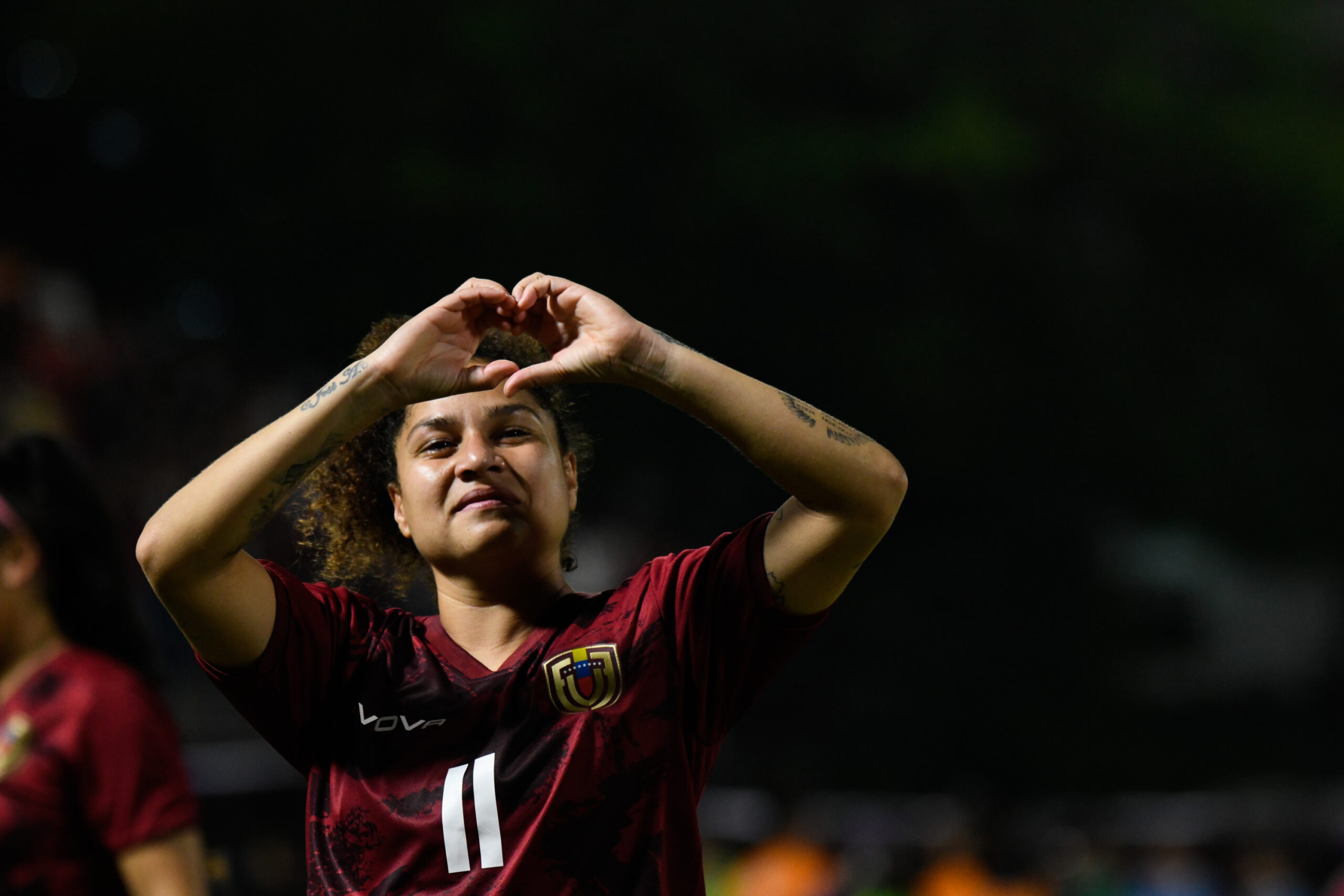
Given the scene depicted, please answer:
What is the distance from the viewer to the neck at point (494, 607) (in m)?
2.50

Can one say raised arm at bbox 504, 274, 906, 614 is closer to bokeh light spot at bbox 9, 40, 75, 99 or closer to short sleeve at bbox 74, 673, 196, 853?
short sleeve at bbox 74, 673, 196, 853

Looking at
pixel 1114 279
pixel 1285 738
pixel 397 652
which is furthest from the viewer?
pixel 1285 738

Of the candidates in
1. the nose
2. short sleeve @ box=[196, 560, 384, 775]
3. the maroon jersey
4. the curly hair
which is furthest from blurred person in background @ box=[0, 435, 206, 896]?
the nose

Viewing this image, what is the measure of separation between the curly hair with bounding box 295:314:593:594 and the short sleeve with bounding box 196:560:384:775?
350 millimetres

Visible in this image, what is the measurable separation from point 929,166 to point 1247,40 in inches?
182

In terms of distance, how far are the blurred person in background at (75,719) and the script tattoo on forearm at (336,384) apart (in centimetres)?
122

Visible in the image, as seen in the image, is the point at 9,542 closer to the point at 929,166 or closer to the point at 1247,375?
the point at 929,166

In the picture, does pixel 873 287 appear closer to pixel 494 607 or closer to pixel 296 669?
pixel 494 607

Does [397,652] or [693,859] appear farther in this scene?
[397,652]

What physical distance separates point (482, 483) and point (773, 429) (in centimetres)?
52

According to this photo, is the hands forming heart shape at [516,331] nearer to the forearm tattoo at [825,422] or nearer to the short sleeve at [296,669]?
the forearm tattoo at [825,422]

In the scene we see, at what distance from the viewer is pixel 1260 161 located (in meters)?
14.7

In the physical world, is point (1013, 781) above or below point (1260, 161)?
A: below

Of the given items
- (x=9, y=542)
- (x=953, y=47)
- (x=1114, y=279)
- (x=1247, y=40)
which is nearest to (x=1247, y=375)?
(x=1114, y=279)
